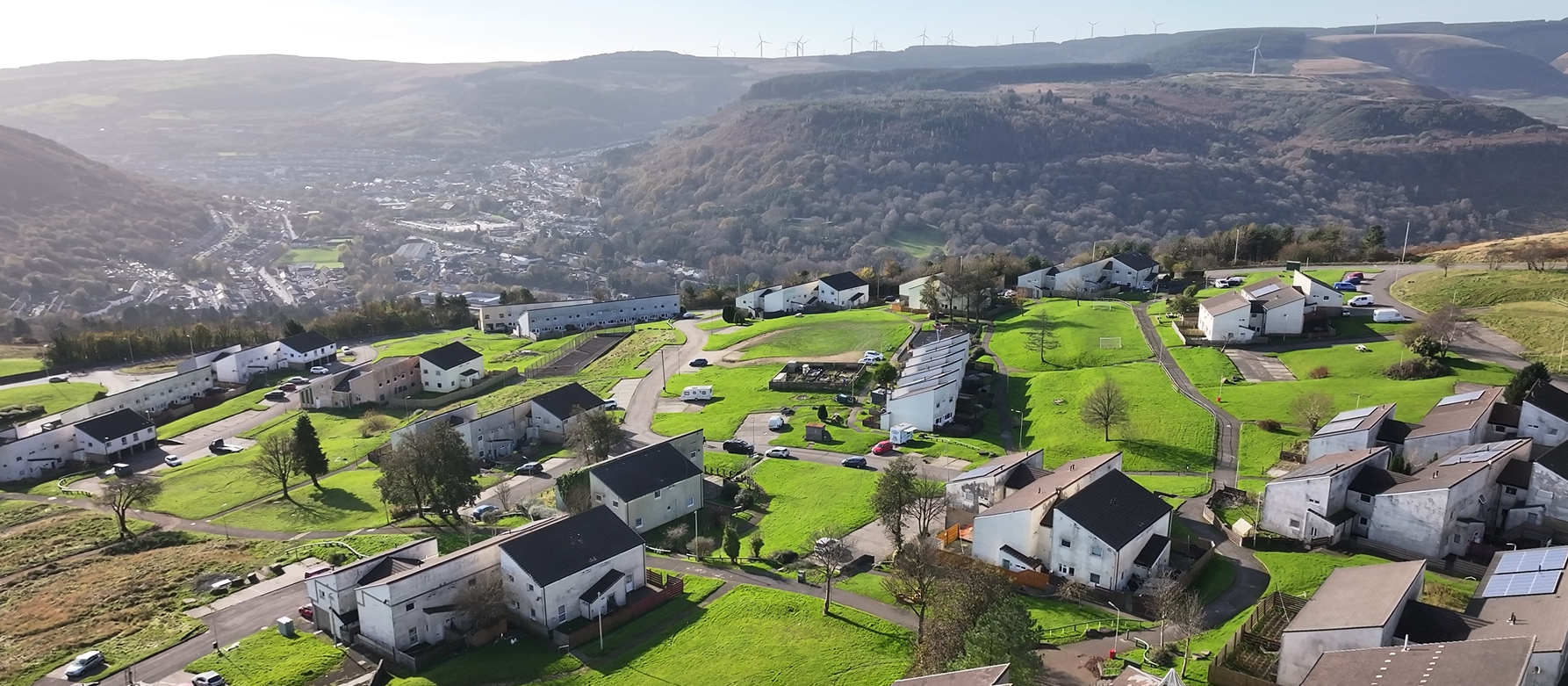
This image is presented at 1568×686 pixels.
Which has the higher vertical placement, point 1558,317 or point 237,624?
point 1558,317

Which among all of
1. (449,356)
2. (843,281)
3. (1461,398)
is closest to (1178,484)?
(1461,398)

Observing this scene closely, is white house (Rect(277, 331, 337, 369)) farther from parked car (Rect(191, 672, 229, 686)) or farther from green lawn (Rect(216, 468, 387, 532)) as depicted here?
parked car (Rect(191, 672, 229, 686))

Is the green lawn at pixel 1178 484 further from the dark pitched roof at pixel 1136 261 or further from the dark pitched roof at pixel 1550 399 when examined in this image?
the dark pitched roof at pixel 1136 261

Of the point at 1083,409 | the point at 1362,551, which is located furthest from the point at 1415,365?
the point at 1362,551

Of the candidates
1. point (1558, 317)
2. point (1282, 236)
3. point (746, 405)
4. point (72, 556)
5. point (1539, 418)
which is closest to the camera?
point (1539, 418)

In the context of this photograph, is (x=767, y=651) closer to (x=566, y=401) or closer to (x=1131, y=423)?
(x=1131, y=423)

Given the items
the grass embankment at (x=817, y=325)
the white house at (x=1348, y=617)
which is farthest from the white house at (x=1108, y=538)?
the grass embankment at (x=817, y=325)

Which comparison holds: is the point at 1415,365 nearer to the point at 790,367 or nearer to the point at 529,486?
the point at 790,367
